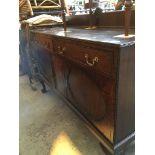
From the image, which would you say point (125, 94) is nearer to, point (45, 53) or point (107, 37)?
point (107, 37)

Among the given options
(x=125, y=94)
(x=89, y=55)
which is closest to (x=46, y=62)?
(x=89, y=55)

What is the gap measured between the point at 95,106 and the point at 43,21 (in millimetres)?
1645

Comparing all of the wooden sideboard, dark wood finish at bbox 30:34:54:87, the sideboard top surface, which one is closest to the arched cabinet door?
the wooden sideboard

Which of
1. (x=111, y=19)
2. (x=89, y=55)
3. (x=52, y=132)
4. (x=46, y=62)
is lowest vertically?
(x=52, y=132)

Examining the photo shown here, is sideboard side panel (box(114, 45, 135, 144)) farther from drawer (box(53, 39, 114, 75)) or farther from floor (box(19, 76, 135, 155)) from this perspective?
floor (box(19, 76, 135, 155))

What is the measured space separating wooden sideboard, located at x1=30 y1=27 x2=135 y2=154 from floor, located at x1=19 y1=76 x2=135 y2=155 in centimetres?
21

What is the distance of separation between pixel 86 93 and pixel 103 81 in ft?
0.77

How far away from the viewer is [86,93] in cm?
102

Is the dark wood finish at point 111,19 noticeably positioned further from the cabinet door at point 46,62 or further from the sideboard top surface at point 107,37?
the cabinet door at point 46,62

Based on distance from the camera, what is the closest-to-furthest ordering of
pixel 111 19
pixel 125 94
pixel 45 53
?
pixel 125 94, pixel 111 19, pixel 45 53

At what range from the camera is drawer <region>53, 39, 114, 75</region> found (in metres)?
0.71

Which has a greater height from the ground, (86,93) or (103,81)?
(103,81)

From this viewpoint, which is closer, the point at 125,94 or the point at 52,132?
the point at 125,94
